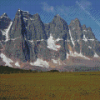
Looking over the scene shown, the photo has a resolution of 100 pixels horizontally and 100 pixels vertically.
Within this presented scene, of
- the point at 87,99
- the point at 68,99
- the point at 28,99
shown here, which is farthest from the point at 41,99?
the point at 87,99

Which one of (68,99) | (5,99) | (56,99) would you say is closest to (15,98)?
(5,99)

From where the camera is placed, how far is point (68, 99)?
18078 millimetres

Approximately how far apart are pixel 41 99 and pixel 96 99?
6276mm

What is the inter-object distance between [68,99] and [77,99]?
1.05 meters

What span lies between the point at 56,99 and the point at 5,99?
565cm

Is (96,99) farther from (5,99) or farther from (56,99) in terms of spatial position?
(5,99)

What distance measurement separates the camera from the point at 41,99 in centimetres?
1808

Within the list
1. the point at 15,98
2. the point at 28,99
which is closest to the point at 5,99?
the point at 15,98

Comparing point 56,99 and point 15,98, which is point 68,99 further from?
point 15,98

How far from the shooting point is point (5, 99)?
17703 mm

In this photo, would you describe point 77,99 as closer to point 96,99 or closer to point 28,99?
point 96,99

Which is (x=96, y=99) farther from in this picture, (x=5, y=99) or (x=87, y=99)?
(x=5, y=99)

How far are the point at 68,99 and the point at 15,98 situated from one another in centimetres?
606

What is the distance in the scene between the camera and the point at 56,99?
716 inches
